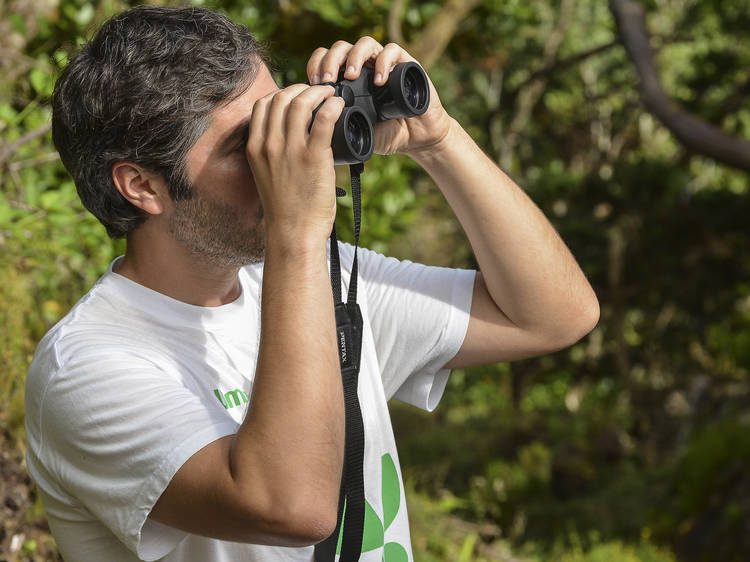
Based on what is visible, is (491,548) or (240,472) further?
(491,548)

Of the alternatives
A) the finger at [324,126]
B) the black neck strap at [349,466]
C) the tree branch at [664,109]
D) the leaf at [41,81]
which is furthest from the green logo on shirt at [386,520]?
the tree branch at [664,109]

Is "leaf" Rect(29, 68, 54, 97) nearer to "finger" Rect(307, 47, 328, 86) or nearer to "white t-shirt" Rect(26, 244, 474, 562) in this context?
"white t-shirt" Rect(26, 244, 474, 562)

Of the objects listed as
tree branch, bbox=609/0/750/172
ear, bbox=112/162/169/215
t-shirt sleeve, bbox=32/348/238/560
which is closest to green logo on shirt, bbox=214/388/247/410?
t-shirt sleeve, bbox=32/348/238/560

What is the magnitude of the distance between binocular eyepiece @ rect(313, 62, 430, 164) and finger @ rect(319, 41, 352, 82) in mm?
17

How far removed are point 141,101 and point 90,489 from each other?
627 mm

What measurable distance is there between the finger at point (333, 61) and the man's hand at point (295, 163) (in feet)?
0.76

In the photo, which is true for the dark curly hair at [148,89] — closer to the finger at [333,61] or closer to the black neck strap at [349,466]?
the finger at [333,61]

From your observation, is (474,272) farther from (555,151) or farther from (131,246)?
(555,151)

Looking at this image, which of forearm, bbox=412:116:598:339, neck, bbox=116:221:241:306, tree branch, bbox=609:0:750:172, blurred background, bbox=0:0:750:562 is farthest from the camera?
tree branch, bbox=609:0:750:172

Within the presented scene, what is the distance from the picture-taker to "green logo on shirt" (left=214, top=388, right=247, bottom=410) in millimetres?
1448

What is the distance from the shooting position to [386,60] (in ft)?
5.21

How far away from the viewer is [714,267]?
10.3m

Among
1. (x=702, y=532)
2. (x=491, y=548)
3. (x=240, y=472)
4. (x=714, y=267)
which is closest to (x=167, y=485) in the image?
(x=240, y=472)

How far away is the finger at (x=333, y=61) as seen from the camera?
1.55m
